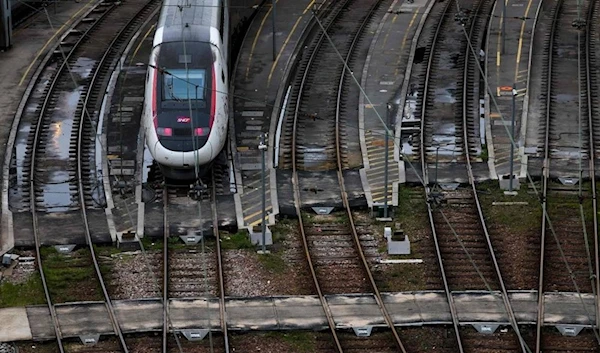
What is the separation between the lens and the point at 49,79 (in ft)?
215

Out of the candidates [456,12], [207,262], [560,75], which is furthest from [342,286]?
[456,12]

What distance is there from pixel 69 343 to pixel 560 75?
103 feet

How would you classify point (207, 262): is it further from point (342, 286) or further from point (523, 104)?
point (523, 104)

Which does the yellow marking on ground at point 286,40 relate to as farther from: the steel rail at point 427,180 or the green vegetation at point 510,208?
the green vegetation at point 510,208

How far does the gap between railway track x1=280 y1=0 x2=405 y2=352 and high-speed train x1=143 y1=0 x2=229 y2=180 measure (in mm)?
3955

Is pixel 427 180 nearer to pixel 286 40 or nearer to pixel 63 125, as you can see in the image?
pixel 63 125

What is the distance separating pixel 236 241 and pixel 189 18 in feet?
36.6

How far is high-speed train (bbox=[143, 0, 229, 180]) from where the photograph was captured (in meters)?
51.1

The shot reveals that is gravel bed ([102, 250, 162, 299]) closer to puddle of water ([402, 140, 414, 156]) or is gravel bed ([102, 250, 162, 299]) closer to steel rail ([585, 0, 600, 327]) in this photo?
puddle of water ([402, 140, 414, 156])

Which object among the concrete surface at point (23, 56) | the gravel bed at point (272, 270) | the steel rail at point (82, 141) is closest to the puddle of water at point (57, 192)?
the steel rail at point (82, 141)

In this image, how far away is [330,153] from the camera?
186 ft

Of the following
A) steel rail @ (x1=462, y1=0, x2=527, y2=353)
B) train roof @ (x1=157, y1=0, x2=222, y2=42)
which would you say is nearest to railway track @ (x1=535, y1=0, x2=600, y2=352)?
steel rail @ (x1=462, y1=0, x2=527, y2=353)

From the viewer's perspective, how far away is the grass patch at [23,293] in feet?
146

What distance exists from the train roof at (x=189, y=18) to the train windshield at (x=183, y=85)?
6.97ft
